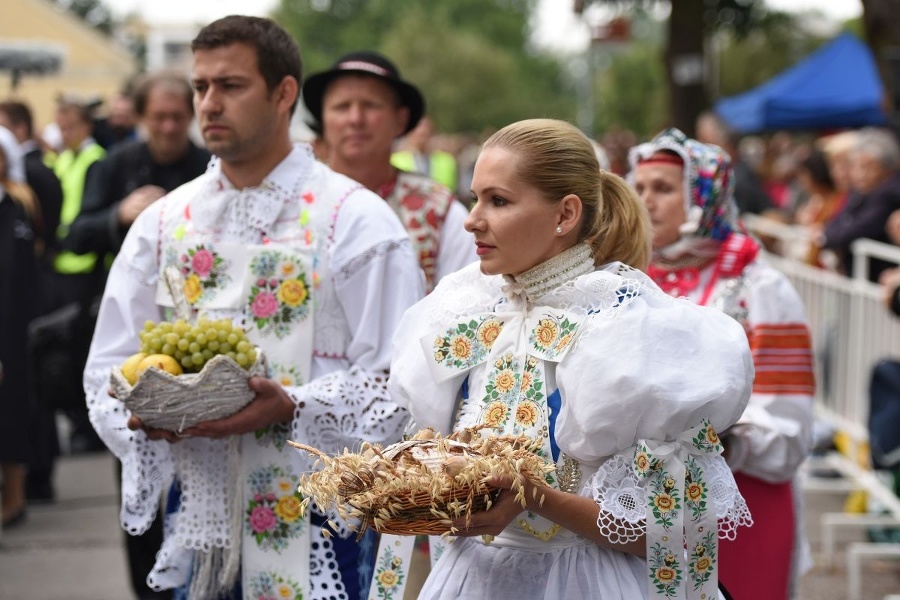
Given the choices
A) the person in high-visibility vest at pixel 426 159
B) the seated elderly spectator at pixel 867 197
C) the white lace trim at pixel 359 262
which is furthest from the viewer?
the person in high-visibility vest at pixel 426 159

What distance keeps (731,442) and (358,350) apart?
1304 millimetres

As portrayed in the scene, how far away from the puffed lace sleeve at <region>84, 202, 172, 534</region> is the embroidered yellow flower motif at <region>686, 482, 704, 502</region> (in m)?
1.73

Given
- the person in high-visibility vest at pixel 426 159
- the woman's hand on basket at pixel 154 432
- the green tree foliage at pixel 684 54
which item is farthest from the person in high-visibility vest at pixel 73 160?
the green tree foliage at pixel 684 54

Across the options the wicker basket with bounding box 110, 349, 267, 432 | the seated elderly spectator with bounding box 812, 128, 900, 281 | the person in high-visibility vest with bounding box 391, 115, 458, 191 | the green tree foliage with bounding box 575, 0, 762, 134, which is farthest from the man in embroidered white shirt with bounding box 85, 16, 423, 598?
the green tree foliage with bounding box 575, 0, 762, 134

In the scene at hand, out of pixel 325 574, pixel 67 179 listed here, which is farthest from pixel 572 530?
pixel 67 179

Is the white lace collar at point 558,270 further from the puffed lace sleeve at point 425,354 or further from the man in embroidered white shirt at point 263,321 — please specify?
the man in embroidered white shirt at point 263,321

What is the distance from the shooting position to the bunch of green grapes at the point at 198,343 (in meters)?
3.69

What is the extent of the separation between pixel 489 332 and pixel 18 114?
27.1 feet

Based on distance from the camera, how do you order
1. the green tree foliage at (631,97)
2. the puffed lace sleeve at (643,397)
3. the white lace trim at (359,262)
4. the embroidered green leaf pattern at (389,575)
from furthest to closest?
the green tree foliage at (631,97) → the white lace trim at (359,262) → the embroidered green leaf pattern at (389,575) → the puffed lace sleeve at (643,397)

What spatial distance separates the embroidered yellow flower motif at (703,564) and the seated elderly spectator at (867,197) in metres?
6.10

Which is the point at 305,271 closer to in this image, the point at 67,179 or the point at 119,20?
the point at 67,179

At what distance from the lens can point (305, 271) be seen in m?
4.00

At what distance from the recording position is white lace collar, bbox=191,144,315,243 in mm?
4074

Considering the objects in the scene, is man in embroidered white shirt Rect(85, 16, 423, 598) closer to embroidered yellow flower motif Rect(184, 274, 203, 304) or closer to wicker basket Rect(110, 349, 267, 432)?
embroidered yellow flower motif Rect(184, 274, 203, 304)
